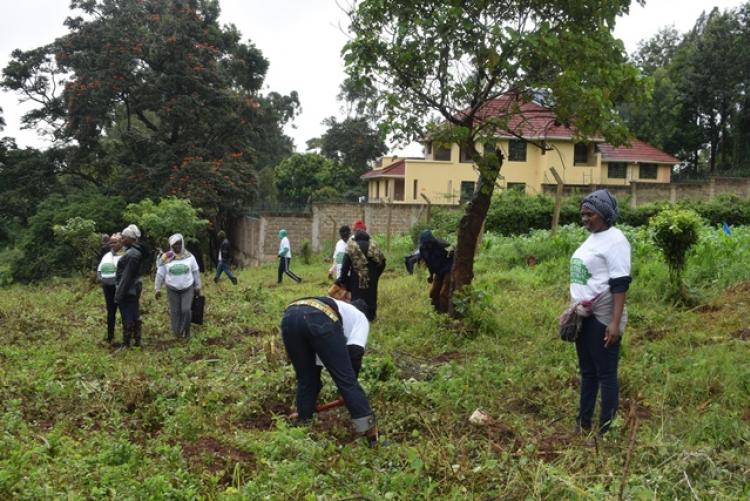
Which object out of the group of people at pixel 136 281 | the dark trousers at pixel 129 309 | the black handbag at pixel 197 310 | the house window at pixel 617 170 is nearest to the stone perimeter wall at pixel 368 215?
the house window at pixel 617 170

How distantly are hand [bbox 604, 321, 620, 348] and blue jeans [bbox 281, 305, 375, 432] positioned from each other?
176 centimetres

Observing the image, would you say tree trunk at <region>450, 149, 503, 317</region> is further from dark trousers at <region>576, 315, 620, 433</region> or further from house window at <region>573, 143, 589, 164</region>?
house window at <region>573, 143, 589, 164</region>

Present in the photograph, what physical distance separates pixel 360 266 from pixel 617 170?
31833 mm

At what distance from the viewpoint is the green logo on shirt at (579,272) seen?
210 inches

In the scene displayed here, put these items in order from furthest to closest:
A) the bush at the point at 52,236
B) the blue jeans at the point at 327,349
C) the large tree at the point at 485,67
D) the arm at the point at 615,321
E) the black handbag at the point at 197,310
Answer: the bush at the point at 52,236 → the black handbag at the point at 197,310 → the large tree at the point at 485,67 → the blue jeans at the point at 327,349 → the arm at the point at 615,321

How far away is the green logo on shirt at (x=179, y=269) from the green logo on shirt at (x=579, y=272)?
Answer: 6.29 m

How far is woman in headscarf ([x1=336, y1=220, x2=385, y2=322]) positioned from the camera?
30.9 ft

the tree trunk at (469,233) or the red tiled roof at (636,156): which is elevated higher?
the red tiled roof at (636,156)

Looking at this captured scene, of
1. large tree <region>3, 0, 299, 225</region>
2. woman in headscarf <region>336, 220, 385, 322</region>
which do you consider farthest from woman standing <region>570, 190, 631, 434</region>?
large tree <region>3, 0, 299, 225</region>

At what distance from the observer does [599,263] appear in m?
5.24

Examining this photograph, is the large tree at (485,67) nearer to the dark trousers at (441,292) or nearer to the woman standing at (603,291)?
the dark trousers at (441,292)

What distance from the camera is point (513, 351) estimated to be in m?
8.24

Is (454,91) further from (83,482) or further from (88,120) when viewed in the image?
(88,120)

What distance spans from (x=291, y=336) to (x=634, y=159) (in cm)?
3520
